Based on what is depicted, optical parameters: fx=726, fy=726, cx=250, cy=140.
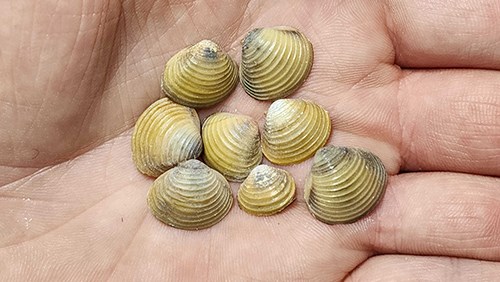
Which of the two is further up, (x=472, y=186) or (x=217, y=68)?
(x=217, y=68)

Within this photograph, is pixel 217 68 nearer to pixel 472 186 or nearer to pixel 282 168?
pixel 282 168

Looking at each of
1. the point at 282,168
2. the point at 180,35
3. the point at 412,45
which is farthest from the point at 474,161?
the point at 180,35

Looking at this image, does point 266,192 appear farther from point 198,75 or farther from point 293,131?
point 198,75

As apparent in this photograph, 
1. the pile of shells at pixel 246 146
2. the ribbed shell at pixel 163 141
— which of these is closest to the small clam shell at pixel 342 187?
the pile of shells at pixel 246 146

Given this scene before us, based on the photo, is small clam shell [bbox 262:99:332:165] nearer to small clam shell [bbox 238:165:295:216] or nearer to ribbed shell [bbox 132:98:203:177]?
small clam shell [bbox 238:165:295:216]

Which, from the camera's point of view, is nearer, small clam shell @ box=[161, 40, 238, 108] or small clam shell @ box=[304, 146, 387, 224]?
small clam shell @ box=[304, 146, 387, 224]

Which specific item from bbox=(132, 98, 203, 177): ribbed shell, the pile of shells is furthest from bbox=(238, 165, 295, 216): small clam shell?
bbox=(132, 98, 203, 177): ribbed shell

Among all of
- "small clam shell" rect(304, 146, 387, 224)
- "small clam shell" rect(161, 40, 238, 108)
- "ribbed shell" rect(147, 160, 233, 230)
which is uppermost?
"small clam shell" rect(161, 40, 238, 108)
